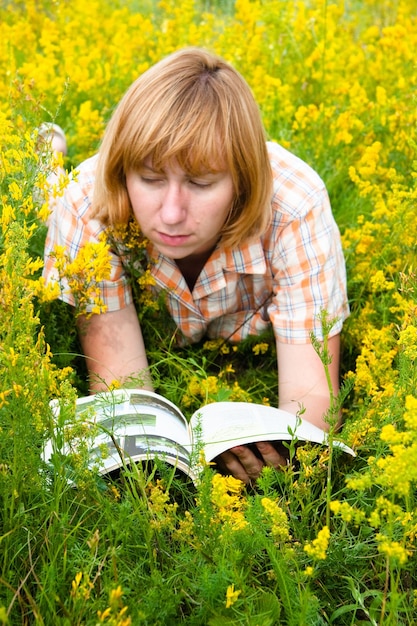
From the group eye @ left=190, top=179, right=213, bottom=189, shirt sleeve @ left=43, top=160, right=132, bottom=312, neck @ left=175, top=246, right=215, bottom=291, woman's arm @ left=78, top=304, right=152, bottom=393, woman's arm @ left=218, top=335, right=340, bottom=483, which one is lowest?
woman's arm @ left=218, top=335, right=340, bottom=483

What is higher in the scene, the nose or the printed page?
the nose

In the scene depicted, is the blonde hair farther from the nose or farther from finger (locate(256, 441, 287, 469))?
finger (locate(256, 441, 287, 469))

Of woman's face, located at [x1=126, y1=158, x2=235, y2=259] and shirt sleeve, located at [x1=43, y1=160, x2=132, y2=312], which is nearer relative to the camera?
woman's face, located at [x1=126, y1=158, x2=235, y2=259]

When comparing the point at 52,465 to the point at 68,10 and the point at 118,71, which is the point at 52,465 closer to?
the point at 118,71

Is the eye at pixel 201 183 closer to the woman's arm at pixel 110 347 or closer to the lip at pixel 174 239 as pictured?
the lip at pixel 174 239

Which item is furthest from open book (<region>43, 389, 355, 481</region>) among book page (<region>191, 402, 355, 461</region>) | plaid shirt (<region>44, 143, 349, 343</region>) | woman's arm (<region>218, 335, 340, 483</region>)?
plaid shirt (<region>44, 143, 349, 343</region>)

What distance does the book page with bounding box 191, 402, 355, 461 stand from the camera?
191 centimetres

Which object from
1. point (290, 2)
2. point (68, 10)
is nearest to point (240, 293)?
point (290, 2)

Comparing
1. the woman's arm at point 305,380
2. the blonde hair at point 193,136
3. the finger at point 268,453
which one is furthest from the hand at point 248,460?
the blonde hair at point 193,136

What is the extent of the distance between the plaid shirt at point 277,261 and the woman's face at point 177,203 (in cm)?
27

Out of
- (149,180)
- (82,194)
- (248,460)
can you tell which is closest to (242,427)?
(248,460)

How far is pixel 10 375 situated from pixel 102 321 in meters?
0.99

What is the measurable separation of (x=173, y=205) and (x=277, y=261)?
0.54m

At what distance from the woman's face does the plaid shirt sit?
0.27 metres
